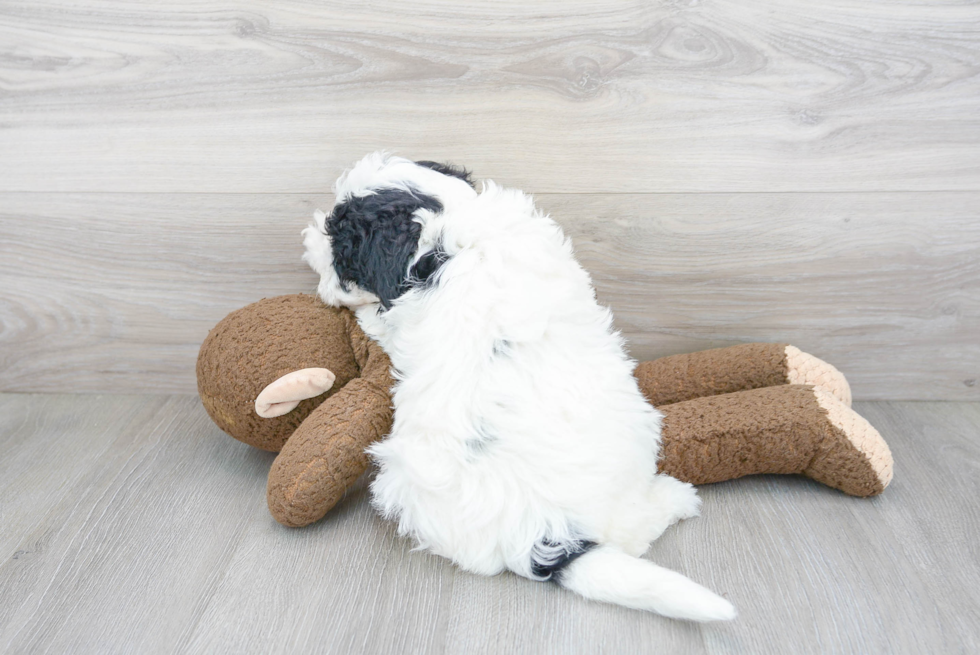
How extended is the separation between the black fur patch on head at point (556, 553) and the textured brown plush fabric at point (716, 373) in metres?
0.34

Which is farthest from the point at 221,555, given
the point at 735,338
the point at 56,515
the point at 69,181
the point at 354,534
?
the point at 735,338

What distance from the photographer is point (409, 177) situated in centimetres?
82

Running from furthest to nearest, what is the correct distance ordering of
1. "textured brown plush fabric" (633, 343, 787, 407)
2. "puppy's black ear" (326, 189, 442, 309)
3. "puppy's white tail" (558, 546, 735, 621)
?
1. "textured brown plush fabric" (633, 343, 787, 407)
2. "puppy's black ear" (326, 189, 442, 309)
3. "puppy's white tail" (558, 546, 735, 621)

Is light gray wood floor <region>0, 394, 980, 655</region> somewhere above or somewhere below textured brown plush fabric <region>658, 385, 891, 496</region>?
below

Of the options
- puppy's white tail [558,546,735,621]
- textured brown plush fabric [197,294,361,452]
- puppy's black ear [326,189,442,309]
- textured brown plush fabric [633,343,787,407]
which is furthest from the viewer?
textured brown plush fabric [633,343,787,407]

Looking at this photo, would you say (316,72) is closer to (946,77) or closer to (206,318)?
(206,318)

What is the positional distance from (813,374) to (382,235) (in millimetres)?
648

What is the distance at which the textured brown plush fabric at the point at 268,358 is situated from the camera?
89 cm

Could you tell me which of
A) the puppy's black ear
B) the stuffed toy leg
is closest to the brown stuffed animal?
the stuffed toy leg

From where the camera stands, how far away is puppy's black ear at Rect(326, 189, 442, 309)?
780 mm

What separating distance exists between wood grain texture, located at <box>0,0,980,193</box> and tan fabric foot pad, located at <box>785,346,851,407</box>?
0.25 m

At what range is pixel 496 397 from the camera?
751 mm

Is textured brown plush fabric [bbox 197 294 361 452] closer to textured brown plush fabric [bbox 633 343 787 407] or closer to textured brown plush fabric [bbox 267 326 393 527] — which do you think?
textured brown plush fabric [bbox 267 326 393 527]

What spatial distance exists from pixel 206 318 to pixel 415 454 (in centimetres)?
58
